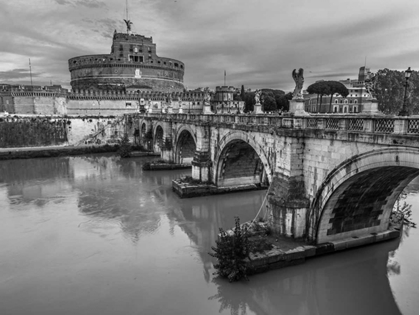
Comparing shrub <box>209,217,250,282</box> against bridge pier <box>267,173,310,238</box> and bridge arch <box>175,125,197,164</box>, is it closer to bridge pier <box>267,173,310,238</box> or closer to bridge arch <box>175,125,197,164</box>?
bridge pier <box>267,173,310,238</box>

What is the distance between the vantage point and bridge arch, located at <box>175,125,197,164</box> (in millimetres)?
22470

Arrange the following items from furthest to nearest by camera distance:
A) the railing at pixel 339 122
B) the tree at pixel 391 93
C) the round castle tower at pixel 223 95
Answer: the round castle tower at pixel 223 95 → the tree at pixel 391 93 → the railing at pixel 339 122

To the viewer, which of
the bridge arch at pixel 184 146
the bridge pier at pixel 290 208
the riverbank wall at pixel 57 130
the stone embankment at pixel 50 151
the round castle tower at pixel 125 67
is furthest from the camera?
the round castle tower at pixel 125 67

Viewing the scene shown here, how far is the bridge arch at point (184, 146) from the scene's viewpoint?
22.5m

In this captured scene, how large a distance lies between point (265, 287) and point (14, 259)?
781 cm

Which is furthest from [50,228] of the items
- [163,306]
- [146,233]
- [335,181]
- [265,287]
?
[335,181]

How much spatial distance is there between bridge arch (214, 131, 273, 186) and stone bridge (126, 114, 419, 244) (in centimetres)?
123

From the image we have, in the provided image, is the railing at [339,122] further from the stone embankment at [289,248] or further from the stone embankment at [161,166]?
the stone embankment at [161,166]

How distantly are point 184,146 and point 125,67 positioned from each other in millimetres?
41186

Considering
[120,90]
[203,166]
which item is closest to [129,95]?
[120,90]

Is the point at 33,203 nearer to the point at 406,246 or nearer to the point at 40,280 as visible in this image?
the point at 40,280

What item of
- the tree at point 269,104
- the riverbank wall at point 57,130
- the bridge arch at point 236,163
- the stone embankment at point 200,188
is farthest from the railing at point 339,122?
the tree at point 269,104

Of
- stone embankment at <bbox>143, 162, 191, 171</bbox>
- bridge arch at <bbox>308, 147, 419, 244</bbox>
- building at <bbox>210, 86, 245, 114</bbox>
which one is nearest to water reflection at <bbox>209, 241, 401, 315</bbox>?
bridge arch at <bbox>308, 147, 419, 244</bbox>

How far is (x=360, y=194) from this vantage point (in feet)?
29.9
